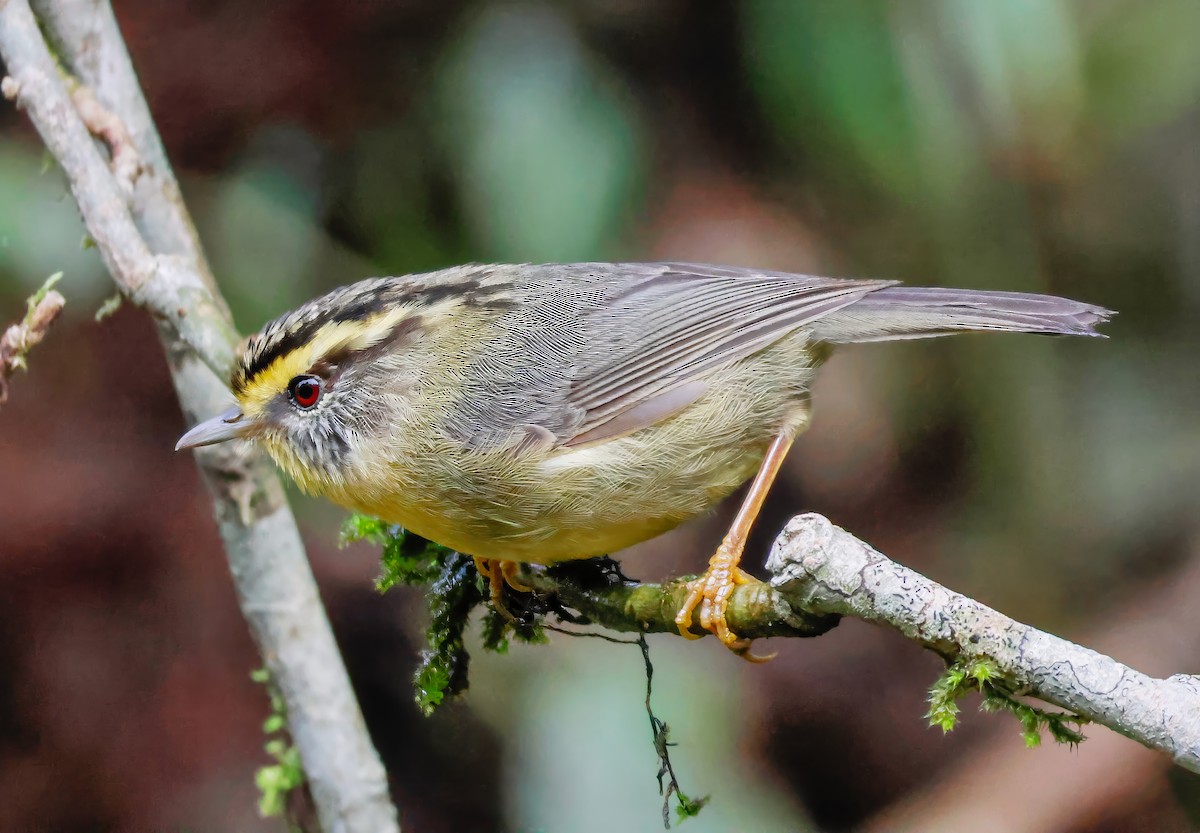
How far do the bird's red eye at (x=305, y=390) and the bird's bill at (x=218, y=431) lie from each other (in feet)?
0.53

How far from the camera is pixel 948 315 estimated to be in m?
3.14

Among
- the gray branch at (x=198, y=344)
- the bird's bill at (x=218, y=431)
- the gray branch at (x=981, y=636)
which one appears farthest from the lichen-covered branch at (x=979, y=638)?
the gray branch at (x=198, y=344)

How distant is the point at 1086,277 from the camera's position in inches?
194

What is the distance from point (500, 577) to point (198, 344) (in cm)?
122

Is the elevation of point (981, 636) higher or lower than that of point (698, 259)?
higher

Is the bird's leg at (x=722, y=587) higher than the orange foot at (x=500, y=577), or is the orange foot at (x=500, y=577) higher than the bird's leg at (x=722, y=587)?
the bird's leg at (x=722, y=587)

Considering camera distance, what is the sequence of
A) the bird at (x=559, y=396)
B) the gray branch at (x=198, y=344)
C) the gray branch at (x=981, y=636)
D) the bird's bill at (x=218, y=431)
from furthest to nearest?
1. the gray branch at (x=198, y=344)
2. the bird's bill at (x=218, y=431)
3. the bird at (x=559, y=396)
4. the gray branch at (x=981, y=636)

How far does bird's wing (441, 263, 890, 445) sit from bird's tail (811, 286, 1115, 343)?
0.07 metres

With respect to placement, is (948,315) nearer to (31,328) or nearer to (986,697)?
(986,697)

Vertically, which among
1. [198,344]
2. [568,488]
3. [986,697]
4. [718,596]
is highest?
[198,344]

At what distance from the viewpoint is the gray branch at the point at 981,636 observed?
1796mm

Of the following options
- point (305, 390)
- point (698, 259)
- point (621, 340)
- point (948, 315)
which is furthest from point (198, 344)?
point (698, 259)

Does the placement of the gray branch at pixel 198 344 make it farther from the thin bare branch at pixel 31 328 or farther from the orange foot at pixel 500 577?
the orange foot at pixel 500 577

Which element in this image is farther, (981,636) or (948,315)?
(948,315)
